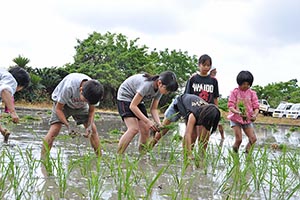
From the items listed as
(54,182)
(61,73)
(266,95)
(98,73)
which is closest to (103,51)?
(98,73)

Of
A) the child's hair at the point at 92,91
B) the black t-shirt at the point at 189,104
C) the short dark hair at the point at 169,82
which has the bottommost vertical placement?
the black t-shirt at the point at 189,104

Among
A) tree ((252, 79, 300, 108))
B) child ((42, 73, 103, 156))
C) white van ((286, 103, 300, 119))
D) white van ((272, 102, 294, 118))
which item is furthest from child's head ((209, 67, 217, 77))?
tree ((252, 79, 300, 108))

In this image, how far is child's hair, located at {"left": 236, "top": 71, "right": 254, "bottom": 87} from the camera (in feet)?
19.9

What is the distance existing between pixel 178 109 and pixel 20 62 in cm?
1718

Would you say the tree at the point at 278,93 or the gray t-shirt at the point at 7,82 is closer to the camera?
the gray t-shirt at the point at 7,82

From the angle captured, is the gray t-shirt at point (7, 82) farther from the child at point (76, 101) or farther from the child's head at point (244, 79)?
the child's head at point (244, 79)

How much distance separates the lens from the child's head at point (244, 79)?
6.07 meters

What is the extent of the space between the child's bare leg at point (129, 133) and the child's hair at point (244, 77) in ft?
5.75

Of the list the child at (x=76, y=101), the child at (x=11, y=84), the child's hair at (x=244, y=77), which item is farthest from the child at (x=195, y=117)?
the child at (x=11, y=84)

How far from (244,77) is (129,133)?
203cm

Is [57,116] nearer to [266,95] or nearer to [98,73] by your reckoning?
[98,73]

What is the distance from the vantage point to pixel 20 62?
70.0 feet

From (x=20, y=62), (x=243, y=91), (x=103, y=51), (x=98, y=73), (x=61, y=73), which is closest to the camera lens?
(x=243, y=91)

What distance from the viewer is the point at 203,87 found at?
223 inches
